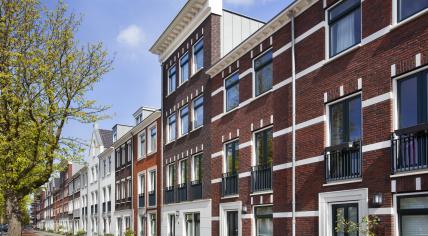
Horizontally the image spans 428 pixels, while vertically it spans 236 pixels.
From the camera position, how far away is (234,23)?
26.3 metres

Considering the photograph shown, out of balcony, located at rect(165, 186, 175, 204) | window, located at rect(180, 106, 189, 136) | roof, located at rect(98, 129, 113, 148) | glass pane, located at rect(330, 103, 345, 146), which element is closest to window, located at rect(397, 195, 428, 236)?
glass pane, located at rect(330, 103, 345, 146)

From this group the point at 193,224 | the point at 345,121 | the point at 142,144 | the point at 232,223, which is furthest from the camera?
the point at 142,144

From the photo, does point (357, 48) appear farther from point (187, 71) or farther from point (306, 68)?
point (187, 71)

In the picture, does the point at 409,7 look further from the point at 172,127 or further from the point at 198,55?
the point at 172,127

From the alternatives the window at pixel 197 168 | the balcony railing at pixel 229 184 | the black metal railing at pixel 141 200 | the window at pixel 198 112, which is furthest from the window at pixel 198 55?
the black metal railing at pixel 141 200

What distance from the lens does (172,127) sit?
103 feet

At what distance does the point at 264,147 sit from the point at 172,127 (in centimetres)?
1266

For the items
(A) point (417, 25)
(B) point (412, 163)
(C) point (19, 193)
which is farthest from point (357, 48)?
(C) point (19, 193)

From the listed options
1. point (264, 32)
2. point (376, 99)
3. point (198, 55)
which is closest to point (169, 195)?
point (198, 55)

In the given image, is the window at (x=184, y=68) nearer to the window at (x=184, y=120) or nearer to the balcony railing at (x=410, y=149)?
the window at (x=184, y=120)

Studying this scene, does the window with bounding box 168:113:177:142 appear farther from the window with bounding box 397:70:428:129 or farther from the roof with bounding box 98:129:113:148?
the roof with bounding box 98:129:113:148

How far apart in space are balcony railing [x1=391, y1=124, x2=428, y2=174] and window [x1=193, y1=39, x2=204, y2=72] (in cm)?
1540

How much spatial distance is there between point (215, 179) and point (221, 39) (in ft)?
22.9

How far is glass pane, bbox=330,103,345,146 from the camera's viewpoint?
15.0m
